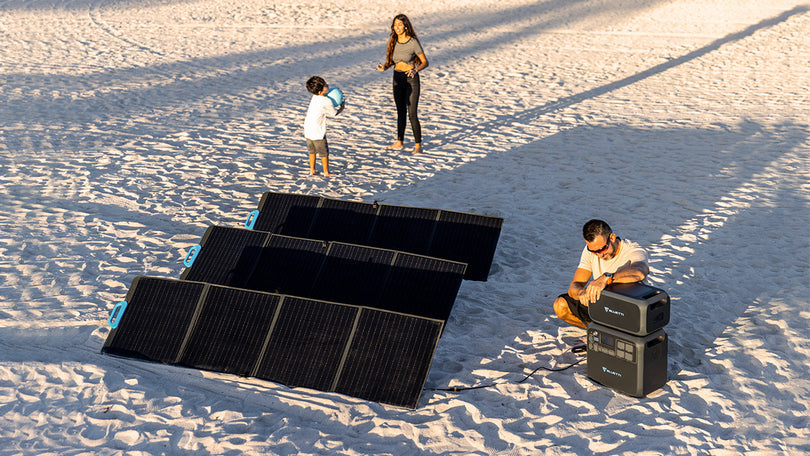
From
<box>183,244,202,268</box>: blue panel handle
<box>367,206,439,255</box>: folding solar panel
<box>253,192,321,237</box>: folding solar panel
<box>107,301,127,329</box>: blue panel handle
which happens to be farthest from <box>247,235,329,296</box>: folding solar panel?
<box>107,301,127,329</box>: blue panel handle

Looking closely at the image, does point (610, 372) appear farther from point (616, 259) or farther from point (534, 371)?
point (616, 259)

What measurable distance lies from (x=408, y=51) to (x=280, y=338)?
5415 millimetres

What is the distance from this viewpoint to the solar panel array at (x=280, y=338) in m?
5.21

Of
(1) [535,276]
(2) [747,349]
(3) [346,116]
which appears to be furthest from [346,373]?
(3) [346,116]

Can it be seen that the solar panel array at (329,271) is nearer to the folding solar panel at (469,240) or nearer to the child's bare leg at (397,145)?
the folding solar panel at (469,240)

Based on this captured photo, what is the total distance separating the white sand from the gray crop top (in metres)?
1.54

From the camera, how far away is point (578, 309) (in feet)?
19.0

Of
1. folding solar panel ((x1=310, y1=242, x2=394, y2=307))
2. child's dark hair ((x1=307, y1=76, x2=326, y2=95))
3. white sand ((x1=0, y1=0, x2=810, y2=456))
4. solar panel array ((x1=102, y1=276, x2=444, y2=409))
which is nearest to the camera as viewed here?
white sand ((x1=0, y1=0, x2=810, y2=456))

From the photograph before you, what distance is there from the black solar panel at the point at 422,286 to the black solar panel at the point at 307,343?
0.73m

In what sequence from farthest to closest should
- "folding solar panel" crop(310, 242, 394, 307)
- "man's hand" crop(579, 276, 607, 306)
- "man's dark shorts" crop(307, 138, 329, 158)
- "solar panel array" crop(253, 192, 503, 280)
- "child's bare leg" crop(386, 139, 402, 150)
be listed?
"child's bare leg" crop(386, 139, 402, 150)
"man's dark shorts" crop(307, 138, 329, 158)
"solar panel array" crop(253, 192, 503, 280)
"folding solar panel" crop(310, 242, 394, 307)
"man's hand" crop(579, 276, 607, 306)

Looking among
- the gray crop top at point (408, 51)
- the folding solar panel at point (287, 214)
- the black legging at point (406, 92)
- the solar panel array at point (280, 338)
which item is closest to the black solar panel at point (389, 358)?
the solar panel array at point (280, 338)

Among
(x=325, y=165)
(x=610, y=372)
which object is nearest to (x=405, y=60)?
(x=325, y=165)

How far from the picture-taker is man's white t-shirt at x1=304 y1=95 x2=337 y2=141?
30.0 ft

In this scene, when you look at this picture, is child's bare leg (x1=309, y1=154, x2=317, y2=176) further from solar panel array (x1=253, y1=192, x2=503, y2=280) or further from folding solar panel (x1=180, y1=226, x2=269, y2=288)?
folding solar panel (x1=180, y1=226, x2=269, y2=288)
